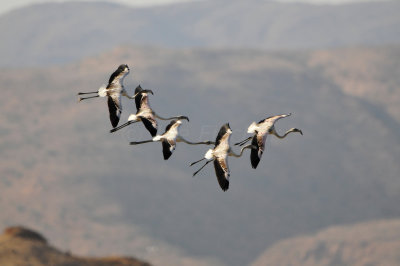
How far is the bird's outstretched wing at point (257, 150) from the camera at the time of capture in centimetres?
2203

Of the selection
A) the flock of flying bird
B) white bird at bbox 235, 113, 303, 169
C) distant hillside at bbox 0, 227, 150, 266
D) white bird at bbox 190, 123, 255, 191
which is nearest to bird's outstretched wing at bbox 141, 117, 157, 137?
the flock of flying bird

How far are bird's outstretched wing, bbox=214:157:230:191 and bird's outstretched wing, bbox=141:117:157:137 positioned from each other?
198cm

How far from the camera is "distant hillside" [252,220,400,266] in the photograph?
132125 millimetres

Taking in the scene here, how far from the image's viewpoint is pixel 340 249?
13812 cm

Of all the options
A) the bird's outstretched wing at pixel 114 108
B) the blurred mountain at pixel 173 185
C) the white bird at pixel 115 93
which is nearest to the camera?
the bird's outstretched wing at pixel 114 108

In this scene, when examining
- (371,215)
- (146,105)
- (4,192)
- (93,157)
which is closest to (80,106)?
(93,157)

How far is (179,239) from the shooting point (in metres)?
146

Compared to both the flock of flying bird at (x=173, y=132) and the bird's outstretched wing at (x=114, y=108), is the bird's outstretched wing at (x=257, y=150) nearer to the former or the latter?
the flock of flying bird at (x=173, y=132)

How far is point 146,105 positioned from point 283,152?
162849 millimetres

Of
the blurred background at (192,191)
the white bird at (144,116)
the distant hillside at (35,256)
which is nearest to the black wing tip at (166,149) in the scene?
the white bird at (144,116)

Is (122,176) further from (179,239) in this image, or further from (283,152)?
(283,152)

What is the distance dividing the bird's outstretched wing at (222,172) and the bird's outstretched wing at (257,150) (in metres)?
0.88

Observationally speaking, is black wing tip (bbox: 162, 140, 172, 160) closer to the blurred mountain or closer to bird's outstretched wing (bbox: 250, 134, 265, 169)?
bird's outstretched wing (bbox: 250, 134, 265, 169)

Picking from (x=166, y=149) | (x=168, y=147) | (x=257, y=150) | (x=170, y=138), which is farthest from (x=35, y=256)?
(x=166, y=149)
